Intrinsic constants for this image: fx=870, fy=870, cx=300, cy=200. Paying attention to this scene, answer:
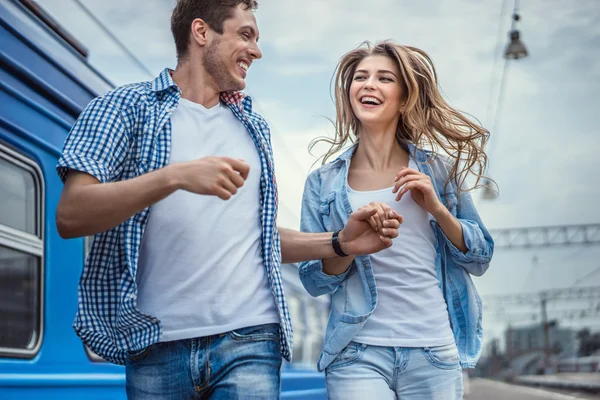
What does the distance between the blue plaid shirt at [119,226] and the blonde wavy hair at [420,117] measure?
1063 mm

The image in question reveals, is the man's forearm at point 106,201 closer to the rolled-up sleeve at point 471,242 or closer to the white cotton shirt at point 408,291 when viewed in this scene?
A: the white cotton shirt at point 408,291

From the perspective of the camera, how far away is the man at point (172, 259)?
229 centimetres

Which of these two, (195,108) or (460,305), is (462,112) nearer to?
(460,305)

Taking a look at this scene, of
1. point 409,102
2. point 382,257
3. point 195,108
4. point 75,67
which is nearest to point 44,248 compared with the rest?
point 75,67

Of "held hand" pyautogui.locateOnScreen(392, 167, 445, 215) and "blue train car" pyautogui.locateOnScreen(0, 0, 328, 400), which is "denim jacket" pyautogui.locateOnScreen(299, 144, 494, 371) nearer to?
"held hand" pyautogui.locateOnScreen(392, 167, 445, 215)

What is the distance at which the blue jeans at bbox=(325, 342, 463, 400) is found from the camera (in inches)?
117

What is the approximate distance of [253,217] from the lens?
8.35ft

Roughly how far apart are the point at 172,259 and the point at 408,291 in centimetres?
101

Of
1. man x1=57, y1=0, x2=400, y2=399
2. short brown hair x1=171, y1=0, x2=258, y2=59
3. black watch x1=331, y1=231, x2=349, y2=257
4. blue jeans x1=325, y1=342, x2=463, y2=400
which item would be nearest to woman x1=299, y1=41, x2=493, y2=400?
blue jeans x1=325, y1=342, x2=463, y2=400

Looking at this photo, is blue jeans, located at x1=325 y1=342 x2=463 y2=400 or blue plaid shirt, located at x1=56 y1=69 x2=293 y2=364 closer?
blue plaid shirt, located at x1=56 y1=69 x2=293 y2=364

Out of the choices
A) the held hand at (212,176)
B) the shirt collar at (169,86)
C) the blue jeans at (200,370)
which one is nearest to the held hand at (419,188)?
the shirt collar at (169,86)

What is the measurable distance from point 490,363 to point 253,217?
7616 cm

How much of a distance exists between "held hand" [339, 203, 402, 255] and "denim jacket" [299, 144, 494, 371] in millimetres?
195

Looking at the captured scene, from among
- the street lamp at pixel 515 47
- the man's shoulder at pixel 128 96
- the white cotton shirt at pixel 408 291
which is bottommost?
the white cotton shirt at pixel 408 291
